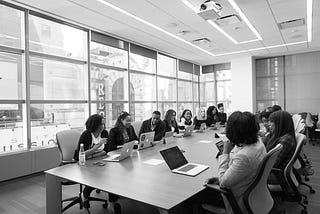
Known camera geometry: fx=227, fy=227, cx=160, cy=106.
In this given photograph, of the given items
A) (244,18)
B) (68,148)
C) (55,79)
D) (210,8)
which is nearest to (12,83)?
(55,79)

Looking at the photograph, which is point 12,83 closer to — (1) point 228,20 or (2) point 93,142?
(2) point 93,142

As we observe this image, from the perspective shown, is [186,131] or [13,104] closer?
[13,104]

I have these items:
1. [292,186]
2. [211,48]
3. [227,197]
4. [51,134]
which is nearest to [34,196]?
[51,134]

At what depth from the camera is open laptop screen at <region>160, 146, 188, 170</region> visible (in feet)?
7.14

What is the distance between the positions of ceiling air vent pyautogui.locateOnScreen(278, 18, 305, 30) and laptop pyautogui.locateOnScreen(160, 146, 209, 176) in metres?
4.32

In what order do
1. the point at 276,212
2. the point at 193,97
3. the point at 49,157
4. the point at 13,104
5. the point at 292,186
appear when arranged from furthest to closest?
1. the point at 193,97
2. the point at 49,157
3. the point at 13,104
4. the point at 292,186
5. the point at 276,212

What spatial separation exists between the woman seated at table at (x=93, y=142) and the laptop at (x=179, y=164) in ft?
2.96

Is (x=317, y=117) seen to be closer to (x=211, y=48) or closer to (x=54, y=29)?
(x=211, y=48)

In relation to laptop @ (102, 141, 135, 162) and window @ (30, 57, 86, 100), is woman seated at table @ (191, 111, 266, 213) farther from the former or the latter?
window @ (30, 57, 86, 100)

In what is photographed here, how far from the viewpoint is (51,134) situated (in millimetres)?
4742

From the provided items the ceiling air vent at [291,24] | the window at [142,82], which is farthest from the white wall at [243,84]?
the window at [142,82]

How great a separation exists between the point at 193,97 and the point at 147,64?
11.1 feet

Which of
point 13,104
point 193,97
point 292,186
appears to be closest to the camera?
point 292,186

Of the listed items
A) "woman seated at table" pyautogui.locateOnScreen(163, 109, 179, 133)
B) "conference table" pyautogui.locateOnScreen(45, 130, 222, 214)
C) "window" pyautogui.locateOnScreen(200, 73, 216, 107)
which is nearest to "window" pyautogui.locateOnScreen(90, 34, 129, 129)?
"woman seated at table" pyautogui.locateOnScreen(163, 109, 179, 133)
